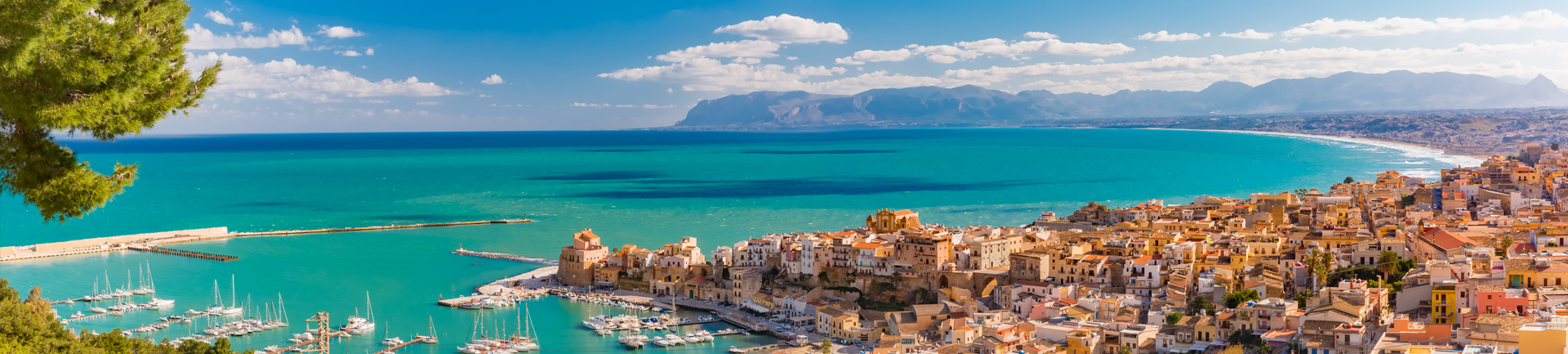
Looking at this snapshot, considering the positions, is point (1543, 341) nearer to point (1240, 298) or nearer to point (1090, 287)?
point (1240, 298)

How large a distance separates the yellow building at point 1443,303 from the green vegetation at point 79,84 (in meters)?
21.9

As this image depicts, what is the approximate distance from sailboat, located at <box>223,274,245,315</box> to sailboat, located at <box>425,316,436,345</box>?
5.86m

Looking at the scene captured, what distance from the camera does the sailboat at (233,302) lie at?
32500 mm

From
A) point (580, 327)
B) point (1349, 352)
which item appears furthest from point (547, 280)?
point (1349, 352)

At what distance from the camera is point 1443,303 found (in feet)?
71.6

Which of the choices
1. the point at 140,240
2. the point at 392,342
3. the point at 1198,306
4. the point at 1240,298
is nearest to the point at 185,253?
the point at 140,240

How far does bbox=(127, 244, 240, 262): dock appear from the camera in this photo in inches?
1758

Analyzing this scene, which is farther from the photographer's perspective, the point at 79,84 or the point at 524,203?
the point at 524,203

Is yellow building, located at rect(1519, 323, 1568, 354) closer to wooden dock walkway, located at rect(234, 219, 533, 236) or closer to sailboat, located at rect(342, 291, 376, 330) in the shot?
sailboat, located at rect(342, 291, 376, 330)

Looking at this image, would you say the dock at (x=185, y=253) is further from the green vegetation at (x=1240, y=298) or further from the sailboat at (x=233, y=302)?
the green vegetation at (x=1240, y=298)

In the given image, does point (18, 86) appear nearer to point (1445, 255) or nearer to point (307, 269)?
point (1445, 255)

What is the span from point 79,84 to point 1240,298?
2414 cm

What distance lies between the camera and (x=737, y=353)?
90.6 feet

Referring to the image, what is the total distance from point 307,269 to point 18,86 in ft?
122
